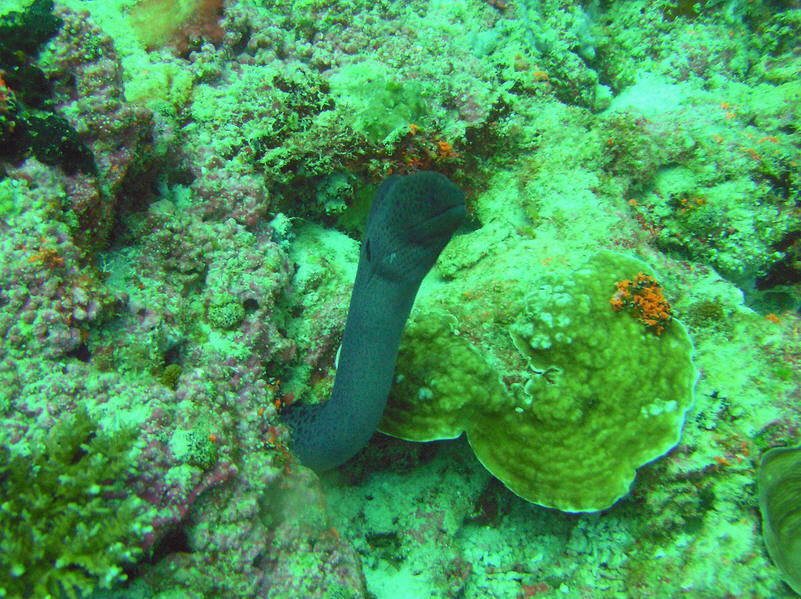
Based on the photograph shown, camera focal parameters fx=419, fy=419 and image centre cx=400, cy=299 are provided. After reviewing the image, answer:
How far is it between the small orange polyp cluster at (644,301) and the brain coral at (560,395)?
0.05 meters

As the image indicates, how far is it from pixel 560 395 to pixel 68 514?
8.56 ft

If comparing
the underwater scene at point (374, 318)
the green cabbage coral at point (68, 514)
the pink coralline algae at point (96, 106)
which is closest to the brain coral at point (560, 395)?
the underwater scene at point (374, 318)

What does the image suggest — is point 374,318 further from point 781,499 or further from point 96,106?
point 781,499

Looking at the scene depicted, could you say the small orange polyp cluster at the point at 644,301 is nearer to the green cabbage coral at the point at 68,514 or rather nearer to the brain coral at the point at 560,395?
the brain coral at the point at 560,395

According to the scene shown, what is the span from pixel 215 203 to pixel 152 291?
2.50 ft

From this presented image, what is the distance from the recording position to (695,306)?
3279mm

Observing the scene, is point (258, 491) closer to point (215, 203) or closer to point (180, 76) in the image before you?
point (215, 203)

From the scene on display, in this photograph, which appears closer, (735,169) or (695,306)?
(695,306)

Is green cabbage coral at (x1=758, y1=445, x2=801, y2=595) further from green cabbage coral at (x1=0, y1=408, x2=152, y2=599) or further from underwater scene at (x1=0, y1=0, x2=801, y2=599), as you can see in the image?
green cabbage coral at (x1=0, y1=408, x2=152, y2=599)

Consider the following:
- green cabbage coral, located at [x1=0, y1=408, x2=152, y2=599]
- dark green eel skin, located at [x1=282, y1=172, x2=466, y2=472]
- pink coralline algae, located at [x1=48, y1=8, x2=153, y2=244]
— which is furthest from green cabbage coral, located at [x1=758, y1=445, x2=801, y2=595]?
pink coralline algae, located at [x1=48, y1=8, x2=153, y2=244]

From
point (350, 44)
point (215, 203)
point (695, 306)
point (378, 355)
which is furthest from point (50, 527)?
point (695, 306)

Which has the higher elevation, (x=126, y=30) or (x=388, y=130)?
(x=126, y=30)

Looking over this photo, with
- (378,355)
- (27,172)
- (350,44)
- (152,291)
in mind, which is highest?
(350,44)

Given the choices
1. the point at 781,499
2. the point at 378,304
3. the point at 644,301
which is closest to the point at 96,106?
the point at 378,304
